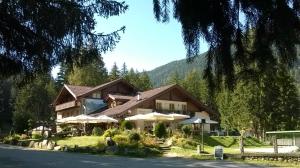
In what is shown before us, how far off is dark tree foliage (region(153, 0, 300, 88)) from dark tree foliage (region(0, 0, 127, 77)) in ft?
8.14

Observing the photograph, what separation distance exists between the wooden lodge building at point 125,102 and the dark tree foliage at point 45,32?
38.5m

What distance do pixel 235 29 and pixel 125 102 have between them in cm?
4871

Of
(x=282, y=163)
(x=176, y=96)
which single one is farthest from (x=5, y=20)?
(x=176, y=96)

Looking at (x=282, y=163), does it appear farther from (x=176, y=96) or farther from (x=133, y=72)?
(x=133, y=72)

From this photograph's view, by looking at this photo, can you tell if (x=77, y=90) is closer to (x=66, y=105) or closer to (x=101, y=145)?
(x=66, y=105)

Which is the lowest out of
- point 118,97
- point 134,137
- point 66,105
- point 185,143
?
point 185,143

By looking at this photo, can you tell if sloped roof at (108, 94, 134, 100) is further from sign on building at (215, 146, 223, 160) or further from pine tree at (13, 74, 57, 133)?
sign on building at (215, 146, 223, 160)

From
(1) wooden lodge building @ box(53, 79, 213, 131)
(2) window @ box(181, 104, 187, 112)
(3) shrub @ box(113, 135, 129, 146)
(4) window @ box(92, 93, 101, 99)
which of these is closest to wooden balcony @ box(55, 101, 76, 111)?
(1) wooden lodge building @ box(53, 79, 213, 131)

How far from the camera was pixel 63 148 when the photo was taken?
104ft

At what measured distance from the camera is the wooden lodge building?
47.0 m

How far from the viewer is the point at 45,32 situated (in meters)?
5.69

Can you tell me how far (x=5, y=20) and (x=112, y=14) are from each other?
1.29m

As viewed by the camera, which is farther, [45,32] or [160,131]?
[160,131]

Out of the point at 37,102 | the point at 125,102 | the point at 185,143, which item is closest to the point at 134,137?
the point at 185,143
